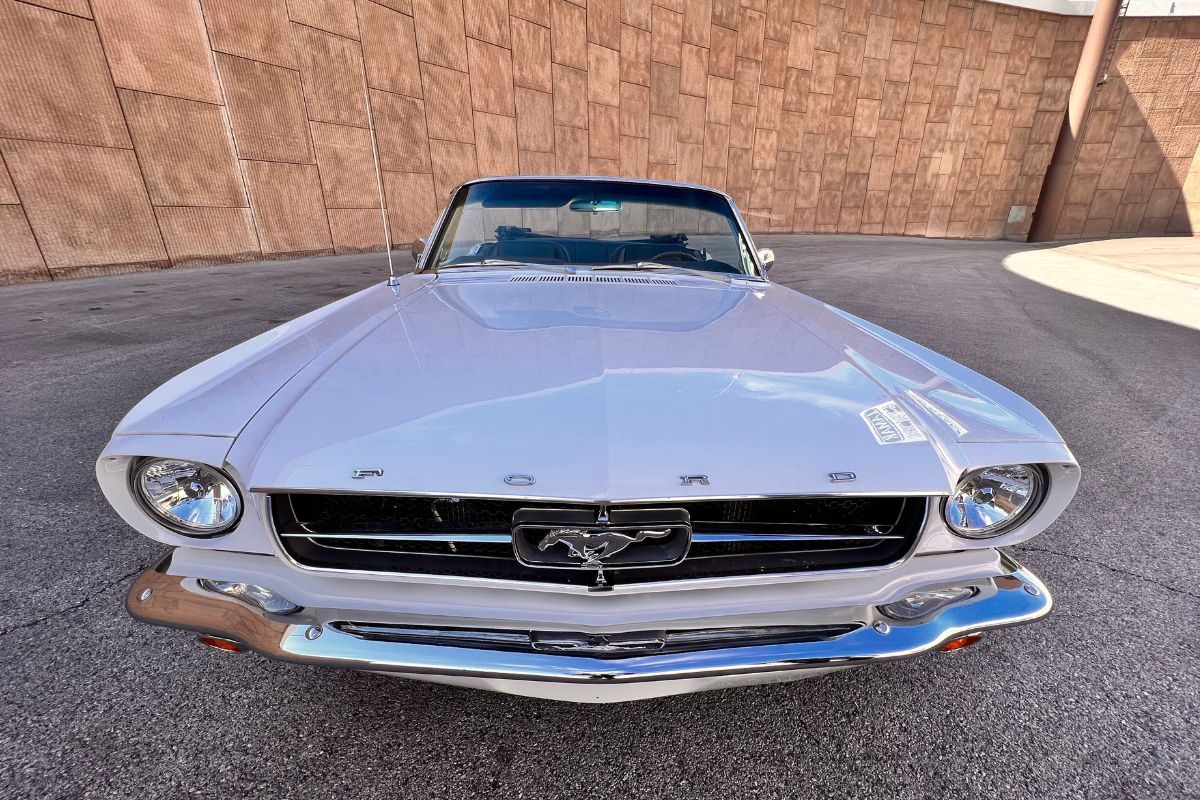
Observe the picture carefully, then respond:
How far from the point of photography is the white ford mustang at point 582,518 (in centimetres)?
103

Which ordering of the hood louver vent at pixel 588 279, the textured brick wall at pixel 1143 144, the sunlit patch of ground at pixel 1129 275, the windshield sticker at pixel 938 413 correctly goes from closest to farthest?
1. the windshield sticker at pixel 938 413
2. the hood louver vent at pixel 588 279
3. the sunlit patch of ground at pixel 1129 275
4. the textured brick wall at pixel 1143 144

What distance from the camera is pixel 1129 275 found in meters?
9.44

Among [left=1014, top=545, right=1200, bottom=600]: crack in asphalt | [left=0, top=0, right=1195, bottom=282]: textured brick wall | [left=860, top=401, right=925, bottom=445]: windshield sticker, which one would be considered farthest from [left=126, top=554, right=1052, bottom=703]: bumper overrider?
[left=0, top=0, right=1195, bottom=282]: textured brick wall

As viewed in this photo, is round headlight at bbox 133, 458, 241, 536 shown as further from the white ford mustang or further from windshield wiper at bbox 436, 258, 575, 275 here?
windshield wiper at bbox 436, 258, 575, 275

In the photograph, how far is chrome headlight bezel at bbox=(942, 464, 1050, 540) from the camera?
3.76ft

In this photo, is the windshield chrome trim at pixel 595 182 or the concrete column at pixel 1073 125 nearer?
the windshield chrome trim at pixel 595 182

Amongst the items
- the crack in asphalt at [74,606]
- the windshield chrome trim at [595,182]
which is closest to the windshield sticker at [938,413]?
the windshield chrome trim at [595,182]

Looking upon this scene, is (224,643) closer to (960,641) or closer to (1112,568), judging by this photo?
(960,641)

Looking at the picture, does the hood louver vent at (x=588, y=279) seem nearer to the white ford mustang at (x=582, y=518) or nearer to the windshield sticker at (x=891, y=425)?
the white ford mustang at (x=582, y=518)

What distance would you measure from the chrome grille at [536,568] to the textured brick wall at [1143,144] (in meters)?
26.1

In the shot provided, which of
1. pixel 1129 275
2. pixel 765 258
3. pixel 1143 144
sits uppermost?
pixel 1143 144

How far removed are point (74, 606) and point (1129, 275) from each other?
46.4 ft

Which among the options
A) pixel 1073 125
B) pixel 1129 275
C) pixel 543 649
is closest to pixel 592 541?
pixel 543 649

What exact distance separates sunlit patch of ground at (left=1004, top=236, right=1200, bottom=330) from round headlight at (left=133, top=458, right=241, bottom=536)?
8.58 meters
